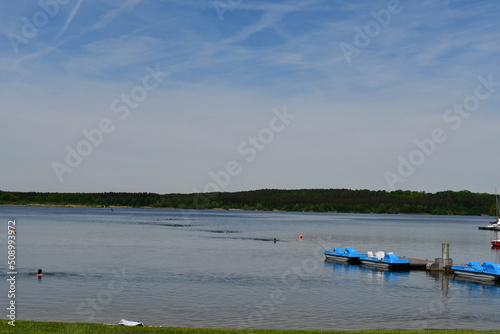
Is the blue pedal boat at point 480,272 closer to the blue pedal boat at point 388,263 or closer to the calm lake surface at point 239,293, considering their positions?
the calm lake surface at point 239,293

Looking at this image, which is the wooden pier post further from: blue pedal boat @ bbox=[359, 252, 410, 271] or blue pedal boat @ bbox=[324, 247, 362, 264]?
blue pedal boat @ bbox=[324, 247, 362, 264]

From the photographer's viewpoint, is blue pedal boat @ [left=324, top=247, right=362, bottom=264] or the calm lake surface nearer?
the calm lake surface

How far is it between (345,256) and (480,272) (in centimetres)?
1940

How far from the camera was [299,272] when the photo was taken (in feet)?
198

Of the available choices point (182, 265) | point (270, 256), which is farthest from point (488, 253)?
point (182, 265)

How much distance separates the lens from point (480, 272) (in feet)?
180

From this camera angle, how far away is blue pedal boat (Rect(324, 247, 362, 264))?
70.3 metres

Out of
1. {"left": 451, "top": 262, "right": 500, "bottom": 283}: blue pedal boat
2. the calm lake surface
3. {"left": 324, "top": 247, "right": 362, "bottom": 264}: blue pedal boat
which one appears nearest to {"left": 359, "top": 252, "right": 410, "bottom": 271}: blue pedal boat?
the calm lake surface

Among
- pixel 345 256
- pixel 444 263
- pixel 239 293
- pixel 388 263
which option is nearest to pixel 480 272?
pixel 444 263

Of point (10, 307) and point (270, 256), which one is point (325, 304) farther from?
point (270, 256)

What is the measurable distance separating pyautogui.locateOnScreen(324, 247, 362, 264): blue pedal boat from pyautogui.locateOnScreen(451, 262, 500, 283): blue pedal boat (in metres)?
14.7

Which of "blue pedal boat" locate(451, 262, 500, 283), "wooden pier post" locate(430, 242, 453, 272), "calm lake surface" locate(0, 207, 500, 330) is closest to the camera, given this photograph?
"calm lake surface" locate(0, 207, 500, 330)

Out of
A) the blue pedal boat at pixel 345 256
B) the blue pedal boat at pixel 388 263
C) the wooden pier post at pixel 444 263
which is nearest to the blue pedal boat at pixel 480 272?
the wooden pier post at pixel 444 263

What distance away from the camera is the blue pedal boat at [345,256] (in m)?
70.3
